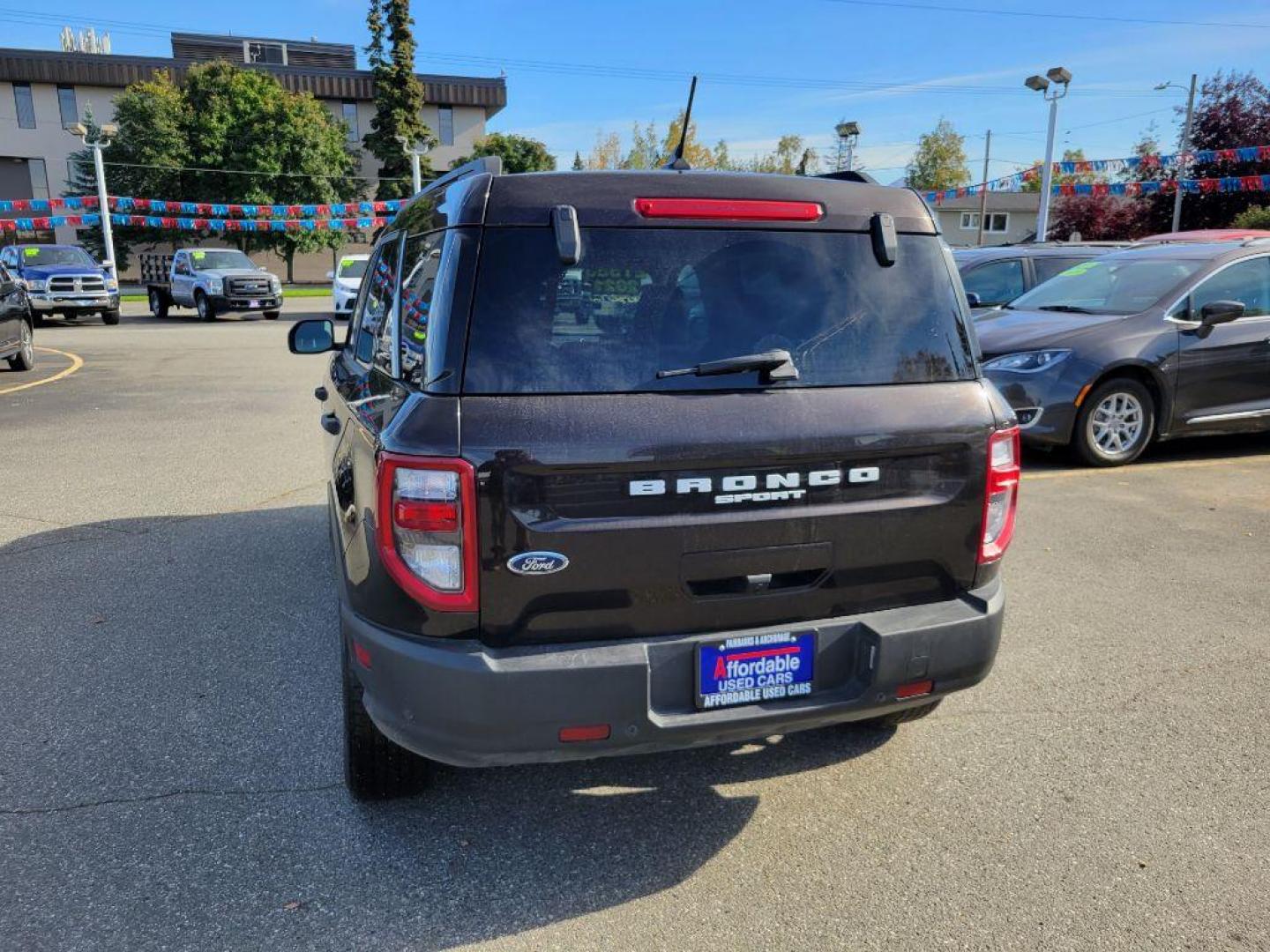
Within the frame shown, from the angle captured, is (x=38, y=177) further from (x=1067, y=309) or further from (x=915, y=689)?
(x=915, y=689)

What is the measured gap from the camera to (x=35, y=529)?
19.7 ft

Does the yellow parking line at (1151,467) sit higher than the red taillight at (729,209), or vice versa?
the red taillight at (729,209)

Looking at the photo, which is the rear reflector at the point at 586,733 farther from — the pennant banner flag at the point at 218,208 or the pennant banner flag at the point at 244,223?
the pennant banner flag at the point at 244,223

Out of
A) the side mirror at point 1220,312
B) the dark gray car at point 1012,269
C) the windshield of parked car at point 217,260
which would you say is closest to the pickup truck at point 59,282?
the windshield of parked car at point 217,260

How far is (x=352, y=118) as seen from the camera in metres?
56.8

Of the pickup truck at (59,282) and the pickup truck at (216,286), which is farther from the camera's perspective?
the pickup truck at (216,286)

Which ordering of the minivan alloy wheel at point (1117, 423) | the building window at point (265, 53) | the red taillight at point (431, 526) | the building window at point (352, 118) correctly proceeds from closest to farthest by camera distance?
1. the red taillight at point (431, 526)
2. the minivan alloy wheel at point (1117, 423)
3. the building window at point (352, 118)
4. the building window at point (265, 53)

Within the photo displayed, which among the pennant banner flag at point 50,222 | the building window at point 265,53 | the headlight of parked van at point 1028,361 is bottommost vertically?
the headlight of parked van at point 1028,361

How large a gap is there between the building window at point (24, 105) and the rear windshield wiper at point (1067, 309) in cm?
6009

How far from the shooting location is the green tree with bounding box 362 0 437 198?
52938 millimetres

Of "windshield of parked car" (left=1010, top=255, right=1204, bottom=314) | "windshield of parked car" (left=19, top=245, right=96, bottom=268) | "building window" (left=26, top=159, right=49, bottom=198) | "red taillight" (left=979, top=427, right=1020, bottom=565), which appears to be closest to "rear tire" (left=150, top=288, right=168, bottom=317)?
"windshield of parked car" (left=19, top=245, right=96, bottom=268)

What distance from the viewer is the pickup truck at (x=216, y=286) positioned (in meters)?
24.2

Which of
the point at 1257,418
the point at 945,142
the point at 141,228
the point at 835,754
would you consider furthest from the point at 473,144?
the point at 835,754

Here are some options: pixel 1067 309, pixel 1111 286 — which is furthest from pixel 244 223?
pixel 1111 286
